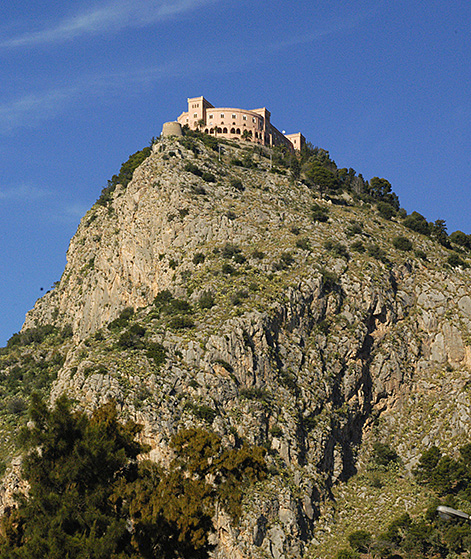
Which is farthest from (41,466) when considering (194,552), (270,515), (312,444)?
(312,444)

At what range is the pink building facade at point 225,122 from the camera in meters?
148

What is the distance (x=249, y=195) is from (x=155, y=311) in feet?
90.4

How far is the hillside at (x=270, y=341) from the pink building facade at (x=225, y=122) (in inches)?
1003

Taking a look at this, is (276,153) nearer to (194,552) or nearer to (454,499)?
(454,499)

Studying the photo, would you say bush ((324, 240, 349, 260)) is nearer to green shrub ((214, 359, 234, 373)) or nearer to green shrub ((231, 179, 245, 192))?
green shrub ((231, 179, 245, 192))

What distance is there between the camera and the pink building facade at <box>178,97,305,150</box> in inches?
5807

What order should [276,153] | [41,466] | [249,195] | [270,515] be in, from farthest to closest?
[276,153]
[249,195]
[270,515]
[41,466]

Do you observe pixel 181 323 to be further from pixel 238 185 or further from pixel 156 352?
pixel 238 185

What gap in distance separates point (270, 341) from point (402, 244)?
30472mm

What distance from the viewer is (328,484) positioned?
77.9m

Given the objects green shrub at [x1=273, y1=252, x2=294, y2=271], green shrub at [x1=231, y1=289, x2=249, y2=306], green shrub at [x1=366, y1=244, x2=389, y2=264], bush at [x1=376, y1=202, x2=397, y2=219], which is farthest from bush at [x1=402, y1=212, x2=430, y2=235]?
green shrub at [x1=231, y1=289, x2=249, y2=306]

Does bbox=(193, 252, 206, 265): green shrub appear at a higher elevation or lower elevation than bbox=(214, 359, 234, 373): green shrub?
higher

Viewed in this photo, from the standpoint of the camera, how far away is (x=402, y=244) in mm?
104250

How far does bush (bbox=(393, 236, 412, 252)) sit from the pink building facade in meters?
50.7
